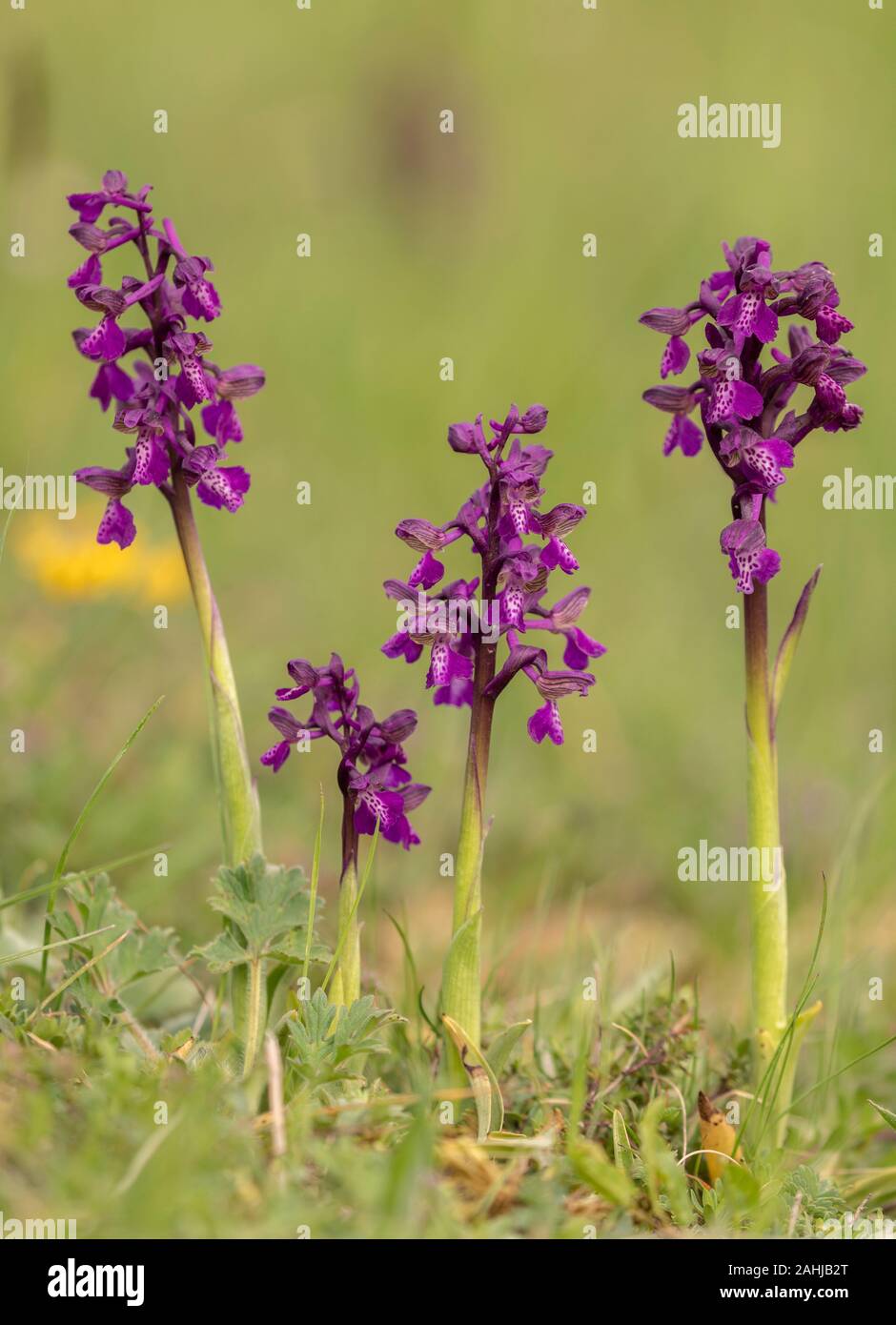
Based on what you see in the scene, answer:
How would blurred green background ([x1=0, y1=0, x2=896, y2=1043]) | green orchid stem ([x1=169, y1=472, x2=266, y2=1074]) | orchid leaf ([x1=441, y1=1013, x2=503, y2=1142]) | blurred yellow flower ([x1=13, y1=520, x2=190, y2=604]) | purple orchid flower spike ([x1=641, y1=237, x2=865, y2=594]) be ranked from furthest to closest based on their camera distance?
blurred yellow flower ([x1=13, y1=520, x2=190, y2=604]) → blurred green background ([x1=0, y1=0, x2=896, y2=1043]) → green orchid stem ([x1=169, y1=472, x2=266, y2=1074]) → purple orchid flower spike ([x1=641, y1=237, x2=865, y2=594]) → orchid leaf ([x1=441, y1=1013, x2=503, y2=1142])

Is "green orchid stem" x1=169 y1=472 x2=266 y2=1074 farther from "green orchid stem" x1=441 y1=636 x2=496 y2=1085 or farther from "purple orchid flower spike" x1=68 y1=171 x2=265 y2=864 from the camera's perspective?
"green orchid stem" x1=441 y1=636 x2=496 y2=1085

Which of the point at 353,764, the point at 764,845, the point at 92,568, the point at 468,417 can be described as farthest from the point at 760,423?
the point at 468,417

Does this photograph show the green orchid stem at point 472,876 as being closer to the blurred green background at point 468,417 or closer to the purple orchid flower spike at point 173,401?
the purple orchid flower spike at point 173,401

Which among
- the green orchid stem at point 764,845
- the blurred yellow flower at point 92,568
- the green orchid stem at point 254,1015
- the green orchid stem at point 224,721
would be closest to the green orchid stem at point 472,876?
the green orchid stem at point 254,1015

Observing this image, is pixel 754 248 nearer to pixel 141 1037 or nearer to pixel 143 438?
pixel 143 438

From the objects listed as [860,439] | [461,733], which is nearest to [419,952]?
[461,733]

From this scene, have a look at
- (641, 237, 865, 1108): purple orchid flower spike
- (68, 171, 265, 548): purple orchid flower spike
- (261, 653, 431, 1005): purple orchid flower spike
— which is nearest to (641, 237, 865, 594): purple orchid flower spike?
(641, 237, 865, 1108): purple orchid flower spike
